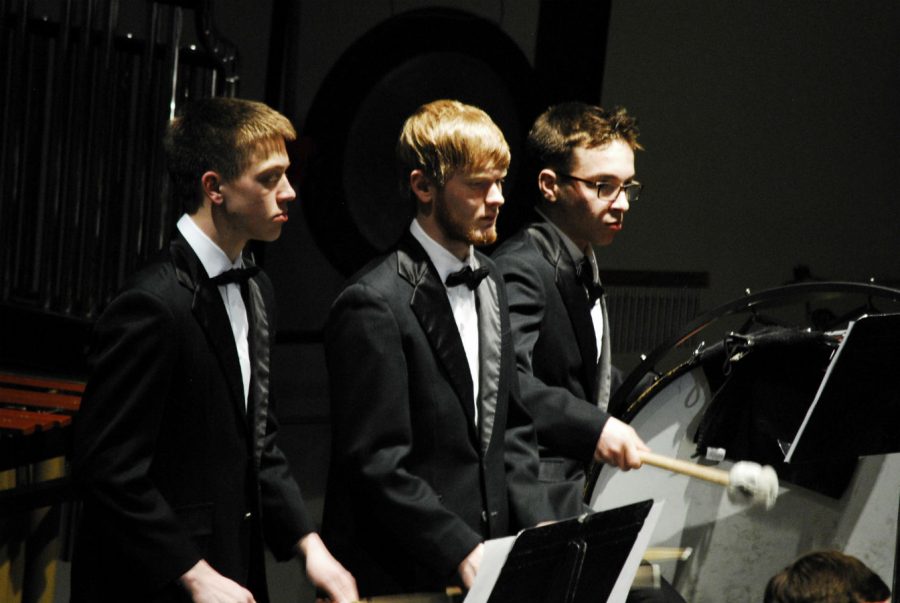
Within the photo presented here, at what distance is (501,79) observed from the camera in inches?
171

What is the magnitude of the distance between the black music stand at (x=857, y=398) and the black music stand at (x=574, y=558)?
536 mm

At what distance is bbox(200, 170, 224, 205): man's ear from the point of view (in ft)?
7.85

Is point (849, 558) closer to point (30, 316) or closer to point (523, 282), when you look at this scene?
point (523, 282)

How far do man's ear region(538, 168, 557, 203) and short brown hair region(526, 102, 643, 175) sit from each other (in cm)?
2

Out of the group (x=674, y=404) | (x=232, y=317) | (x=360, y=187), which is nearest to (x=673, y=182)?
(x=360, y=187)

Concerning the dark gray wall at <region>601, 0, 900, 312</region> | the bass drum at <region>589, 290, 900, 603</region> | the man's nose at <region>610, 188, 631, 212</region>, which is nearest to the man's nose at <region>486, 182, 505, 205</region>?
the man's nose at <region>610, 188, 631, 212</region>

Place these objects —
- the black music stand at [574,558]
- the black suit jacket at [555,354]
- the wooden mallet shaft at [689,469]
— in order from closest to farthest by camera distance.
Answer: the black music stand at [574,558] < the wooden mallet shaft at [689,469] < the black suit jacket at [555,354]

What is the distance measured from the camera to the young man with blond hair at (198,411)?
219 centimetres

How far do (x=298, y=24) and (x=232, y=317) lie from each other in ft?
6.59

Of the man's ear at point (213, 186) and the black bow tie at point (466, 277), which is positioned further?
the black bow tie at point (466, 277)

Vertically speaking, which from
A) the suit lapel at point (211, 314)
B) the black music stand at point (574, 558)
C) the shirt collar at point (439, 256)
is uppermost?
the shirt collar at point (439, 256)

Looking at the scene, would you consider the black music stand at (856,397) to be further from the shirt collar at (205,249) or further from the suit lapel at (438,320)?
the shirt collar at (205,249)

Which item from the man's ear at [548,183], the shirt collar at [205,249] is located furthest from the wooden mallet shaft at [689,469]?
the shirt collar at [205,249]

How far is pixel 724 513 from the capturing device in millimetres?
3322
